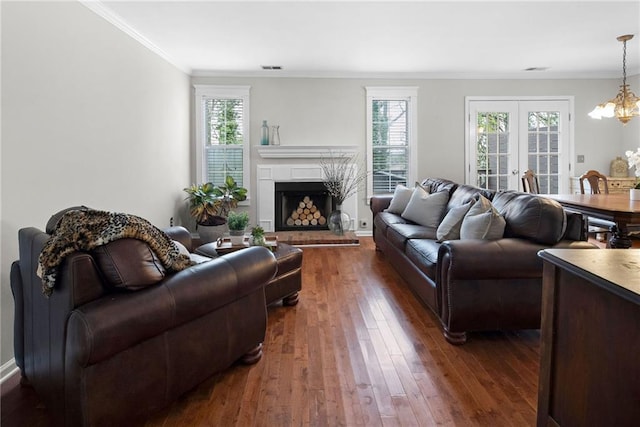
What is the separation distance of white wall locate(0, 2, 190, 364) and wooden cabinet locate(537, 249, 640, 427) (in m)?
2.76

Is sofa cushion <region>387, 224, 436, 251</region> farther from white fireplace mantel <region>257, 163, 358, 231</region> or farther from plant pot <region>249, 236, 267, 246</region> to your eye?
white fireplace mantel <region>257, 163, 358, 231</region>

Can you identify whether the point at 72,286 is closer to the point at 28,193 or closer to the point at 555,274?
the point at 28,193

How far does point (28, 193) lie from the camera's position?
2553mm

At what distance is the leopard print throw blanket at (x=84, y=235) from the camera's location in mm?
1572

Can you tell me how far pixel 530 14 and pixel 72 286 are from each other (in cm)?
437

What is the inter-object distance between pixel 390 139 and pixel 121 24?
4059 mm

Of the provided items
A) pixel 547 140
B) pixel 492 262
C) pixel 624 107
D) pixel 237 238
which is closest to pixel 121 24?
pixel 237 238

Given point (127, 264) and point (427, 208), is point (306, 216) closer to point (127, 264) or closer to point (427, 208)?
point (427, 208)

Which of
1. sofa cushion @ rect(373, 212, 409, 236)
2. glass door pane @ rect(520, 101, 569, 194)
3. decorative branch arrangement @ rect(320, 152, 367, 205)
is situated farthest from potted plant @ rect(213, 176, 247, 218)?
glass door pane @ rect(520, 101, 569, 194)

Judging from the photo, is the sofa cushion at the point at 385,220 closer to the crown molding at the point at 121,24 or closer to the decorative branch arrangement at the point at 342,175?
the decorative branch arrangement at the point at 342,175

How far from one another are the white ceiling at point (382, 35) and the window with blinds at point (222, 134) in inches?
14.3

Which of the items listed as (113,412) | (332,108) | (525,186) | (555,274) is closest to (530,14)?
(525,186)

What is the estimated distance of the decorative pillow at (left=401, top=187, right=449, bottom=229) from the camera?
13.7ft

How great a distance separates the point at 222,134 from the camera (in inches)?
250
